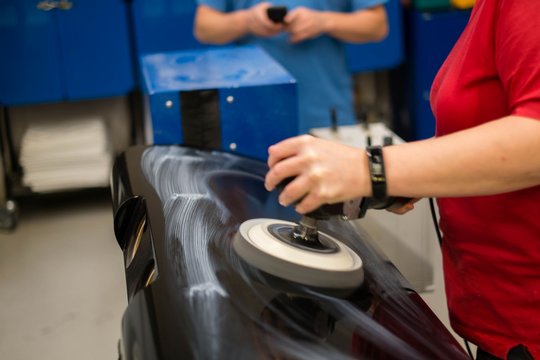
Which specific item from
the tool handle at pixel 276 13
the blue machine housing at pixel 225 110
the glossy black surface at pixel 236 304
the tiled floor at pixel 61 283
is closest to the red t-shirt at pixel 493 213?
the glossy black surface at pixel 236 304

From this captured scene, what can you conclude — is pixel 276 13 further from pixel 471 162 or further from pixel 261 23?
pixel 471 162

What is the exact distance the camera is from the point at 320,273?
73 cm

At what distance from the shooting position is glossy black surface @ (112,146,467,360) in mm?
631

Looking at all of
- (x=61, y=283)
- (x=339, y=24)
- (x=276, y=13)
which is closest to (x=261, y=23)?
(x=276, y=13)

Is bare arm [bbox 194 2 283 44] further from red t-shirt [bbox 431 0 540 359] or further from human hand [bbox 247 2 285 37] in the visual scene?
red t-shirt [bbox 431 0 540 359]

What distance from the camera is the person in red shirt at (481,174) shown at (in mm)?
651

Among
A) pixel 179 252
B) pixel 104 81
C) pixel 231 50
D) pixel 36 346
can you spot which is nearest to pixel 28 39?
pixel 104 81

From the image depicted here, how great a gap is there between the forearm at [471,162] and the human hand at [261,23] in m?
1.06

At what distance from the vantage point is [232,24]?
177cm

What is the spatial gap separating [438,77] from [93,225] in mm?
2182

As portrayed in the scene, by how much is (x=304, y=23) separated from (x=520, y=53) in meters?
1.07

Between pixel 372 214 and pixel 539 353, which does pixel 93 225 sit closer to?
pixel 372 214

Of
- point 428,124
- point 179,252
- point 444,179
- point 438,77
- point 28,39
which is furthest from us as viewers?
point 428,124

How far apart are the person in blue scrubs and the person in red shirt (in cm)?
88
